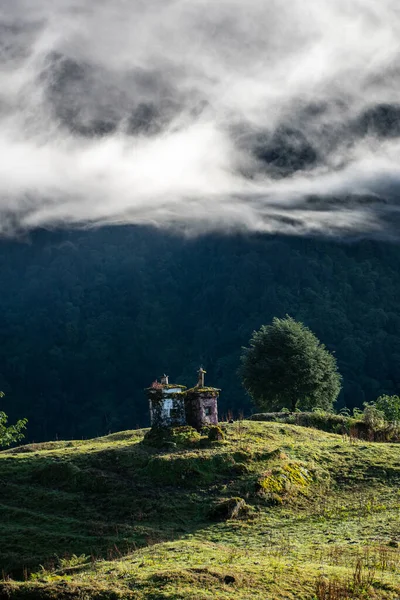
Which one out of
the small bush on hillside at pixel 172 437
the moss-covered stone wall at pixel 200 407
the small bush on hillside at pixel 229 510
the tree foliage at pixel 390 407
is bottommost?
the tree foliage at pixel 390 407

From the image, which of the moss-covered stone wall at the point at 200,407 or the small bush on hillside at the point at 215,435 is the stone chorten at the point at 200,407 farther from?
the small bush on hillside at the point at 215,435

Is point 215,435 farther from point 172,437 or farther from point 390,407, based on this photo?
point 390,407

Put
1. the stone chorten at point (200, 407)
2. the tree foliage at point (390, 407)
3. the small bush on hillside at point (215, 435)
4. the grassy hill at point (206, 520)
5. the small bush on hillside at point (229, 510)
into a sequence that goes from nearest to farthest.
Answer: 1. the grassy hill at point (206, 520)
2. the small bush on hillside at point (229, 510)
3. the small bush on hillside at point (215, 435)
4. the stone chorten at point (200, 407)
5. the tree foliage at point (390, 407)

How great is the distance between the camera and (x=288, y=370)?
59.7 meters

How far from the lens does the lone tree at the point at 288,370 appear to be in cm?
5978

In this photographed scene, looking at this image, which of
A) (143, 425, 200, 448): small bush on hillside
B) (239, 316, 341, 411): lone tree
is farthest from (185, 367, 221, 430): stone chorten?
(239, 316, 341, 411): lone tree

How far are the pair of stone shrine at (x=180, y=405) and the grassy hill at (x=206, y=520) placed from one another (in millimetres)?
1733

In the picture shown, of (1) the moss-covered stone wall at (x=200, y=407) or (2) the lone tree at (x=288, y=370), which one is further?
(2) the lone tree at (x=288, y=370)

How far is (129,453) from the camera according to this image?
33406mm

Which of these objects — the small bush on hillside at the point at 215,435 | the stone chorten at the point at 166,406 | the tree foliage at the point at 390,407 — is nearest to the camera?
the small bush on hillside at the point at 215,435

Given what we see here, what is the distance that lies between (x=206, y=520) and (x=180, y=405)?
12.0 metres

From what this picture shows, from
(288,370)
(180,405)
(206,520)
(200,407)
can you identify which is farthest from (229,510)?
(288,370)

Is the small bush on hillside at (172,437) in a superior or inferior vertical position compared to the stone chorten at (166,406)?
inferior

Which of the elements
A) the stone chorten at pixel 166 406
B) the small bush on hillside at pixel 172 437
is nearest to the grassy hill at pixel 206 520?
the small bush on hillside at pixel 172 437
